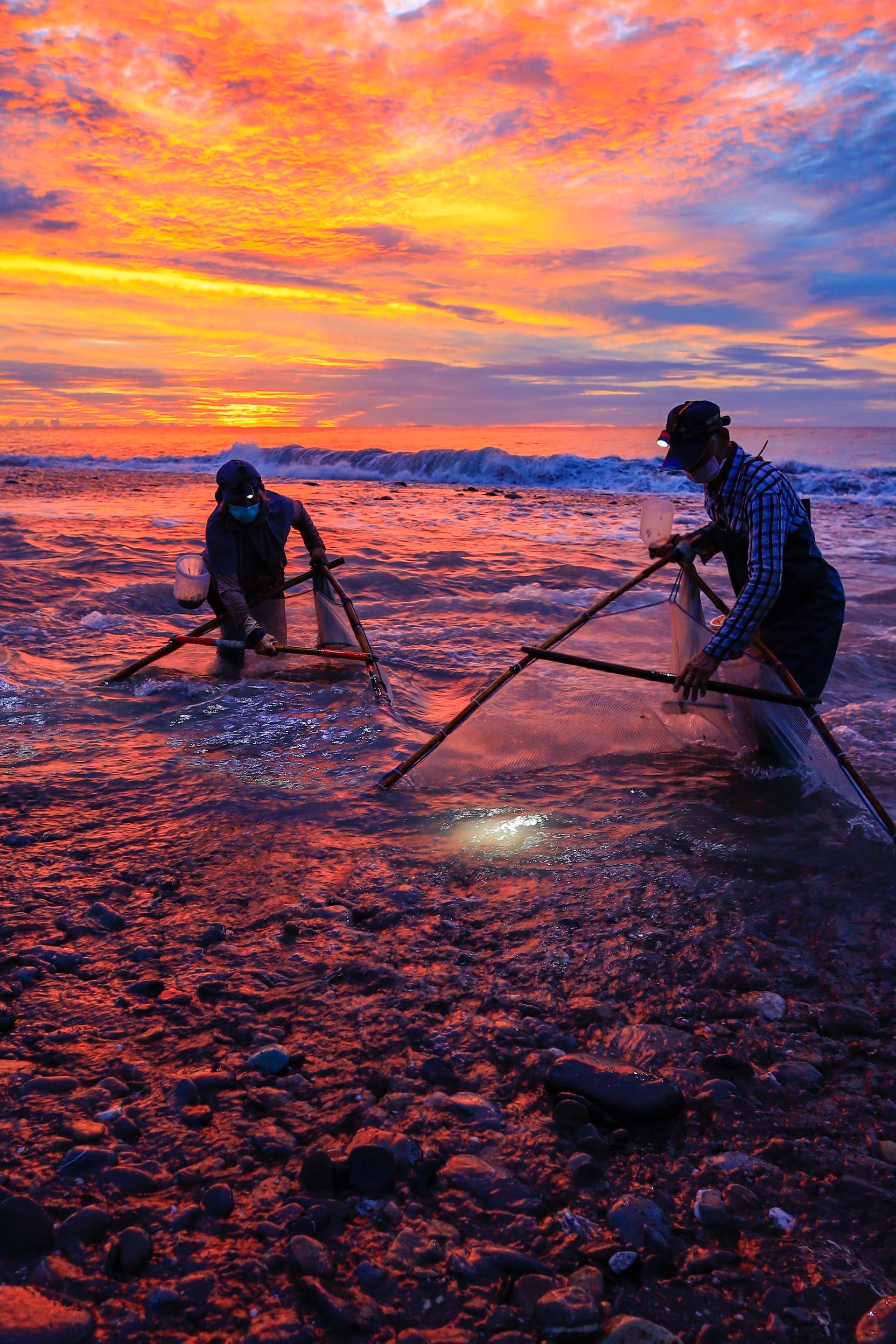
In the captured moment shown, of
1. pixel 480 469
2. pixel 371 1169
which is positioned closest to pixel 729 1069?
pixel 371 1169

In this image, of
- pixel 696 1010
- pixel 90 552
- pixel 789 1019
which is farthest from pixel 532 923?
pixel 90 552

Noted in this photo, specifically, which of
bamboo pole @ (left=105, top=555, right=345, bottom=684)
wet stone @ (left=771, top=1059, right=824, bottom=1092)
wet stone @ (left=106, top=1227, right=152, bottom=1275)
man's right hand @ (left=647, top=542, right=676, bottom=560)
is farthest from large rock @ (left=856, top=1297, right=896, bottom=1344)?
bamboo pole @ (left=105, top=555, right=345, bottom=684)

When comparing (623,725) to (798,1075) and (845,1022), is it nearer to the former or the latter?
(845,1022)

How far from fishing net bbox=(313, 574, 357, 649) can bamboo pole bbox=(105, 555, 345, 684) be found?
0.49 feet

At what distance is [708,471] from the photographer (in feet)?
14.3

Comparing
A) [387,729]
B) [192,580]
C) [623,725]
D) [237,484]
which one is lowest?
[387,729]

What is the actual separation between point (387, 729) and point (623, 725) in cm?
164

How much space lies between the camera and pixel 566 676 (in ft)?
18.4

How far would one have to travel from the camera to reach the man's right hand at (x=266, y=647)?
5.87 meters

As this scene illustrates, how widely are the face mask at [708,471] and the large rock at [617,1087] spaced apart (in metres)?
2.95

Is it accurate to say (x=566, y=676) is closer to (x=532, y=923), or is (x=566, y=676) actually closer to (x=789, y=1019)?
(x=532, y=923)

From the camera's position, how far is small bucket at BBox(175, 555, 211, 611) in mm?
6379

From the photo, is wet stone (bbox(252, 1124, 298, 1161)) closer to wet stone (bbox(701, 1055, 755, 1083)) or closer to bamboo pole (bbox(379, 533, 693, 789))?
wet stone (bbox(701, 1055, 755, 1083))

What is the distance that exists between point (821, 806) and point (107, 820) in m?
3.64
